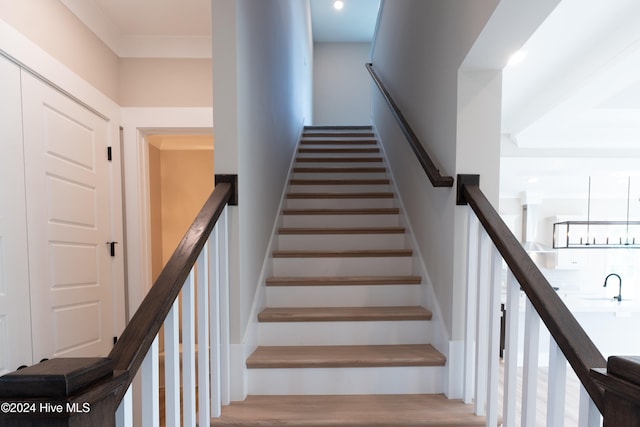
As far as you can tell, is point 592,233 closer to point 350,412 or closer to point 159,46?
point 350,412

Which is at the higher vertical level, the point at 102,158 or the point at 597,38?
→ the point at 597,38

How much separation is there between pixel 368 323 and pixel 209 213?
41.8 inches

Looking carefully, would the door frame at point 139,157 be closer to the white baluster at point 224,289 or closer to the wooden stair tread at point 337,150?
the wooden stair tread at point 337,150

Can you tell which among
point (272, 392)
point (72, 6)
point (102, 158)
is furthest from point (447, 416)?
point (72, 6)

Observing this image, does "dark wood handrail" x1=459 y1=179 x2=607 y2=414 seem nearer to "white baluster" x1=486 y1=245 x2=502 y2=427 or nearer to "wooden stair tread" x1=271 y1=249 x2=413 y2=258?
"white baluster" x1=486 y1=245 x2=502 y2=427

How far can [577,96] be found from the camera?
9.65 feet

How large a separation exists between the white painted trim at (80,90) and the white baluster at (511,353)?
2.48m

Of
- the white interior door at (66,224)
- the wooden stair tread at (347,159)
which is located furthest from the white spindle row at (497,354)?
the white interior door at (66,224)

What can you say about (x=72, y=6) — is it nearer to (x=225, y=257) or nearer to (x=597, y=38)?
(x=225, y=257)

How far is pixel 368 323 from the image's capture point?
1.91 m

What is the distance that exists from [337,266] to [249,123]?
3.59ft

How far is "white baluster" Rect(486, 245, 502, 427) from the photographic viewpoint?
1.36m

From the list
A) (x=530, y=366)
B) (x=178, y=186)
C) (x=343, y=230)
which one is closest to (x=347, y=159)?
(x=343, y=230)

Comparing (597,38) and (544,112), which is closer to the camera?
(597,38)
